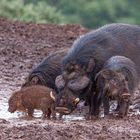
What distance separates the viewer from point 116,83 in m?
10.8

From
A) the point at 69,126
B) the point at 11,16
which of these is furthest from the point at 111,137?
the point at 11,16

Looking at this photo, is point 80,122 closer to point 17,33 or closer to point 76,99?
point 76,99

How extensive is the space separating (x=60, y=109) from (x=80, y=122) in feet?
1.13

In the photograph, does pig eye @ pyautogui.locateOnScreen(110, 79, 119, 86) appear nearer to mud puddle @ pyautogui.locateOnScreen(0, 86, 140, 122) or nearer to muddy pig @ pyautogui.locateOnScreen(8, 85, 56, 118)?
mud puddle @ pyautogui.locateOnScreen(0, 86, 140, 122)

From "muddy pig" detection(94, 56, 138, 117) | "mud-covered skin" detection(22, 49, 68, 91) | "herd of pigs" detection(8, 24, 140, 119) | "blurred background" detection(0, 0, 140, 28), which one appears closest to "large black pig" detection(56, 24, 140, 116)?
"herd of pigs" detection(8, 24, 140, 119)

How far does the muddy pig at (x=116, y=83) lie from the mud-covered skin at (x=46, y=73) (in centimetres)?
120

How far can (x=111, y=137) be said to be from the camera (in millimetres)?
9508

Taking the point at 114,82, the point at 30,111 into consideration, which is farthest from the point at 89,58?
the point at 30,111

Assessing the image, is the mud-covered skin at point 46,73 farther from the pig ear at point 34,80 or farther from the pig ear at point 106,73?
the pig ear at point 106,73

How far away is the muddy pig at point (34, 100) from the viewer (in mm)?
11016

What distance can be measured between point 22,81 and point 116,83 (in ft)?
10.6

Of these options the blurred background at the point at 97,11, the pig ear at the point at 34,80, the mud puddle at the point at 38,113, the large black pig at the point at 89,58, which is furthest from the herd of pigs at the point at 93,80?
the blurred background at the point at 97,11

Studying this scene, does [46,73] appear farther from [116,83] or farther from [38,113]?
[116,83]

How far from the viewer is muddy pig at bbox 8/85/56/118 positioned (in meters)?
11.0
